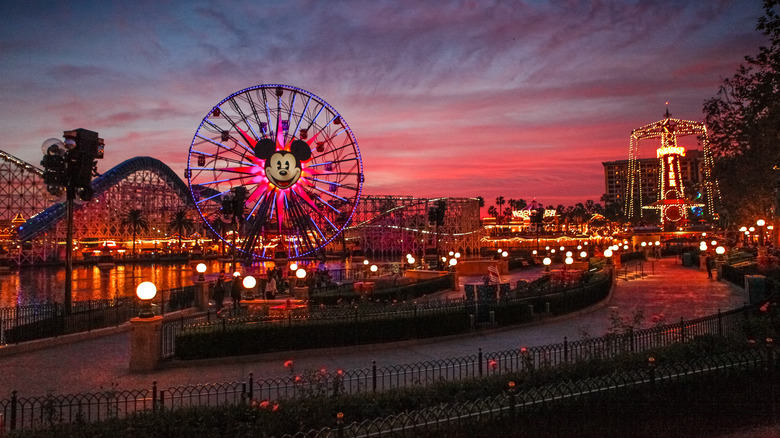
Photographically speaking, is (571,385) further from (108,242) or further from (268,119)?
(108,242)

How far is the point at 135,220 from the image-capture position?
296ft

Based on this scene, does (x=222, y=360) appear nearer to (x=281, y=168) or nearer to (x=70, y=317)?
(x=70, y=317)

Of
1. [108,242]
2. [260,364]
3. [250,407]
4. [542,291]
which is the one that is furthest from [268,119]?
[108,242]

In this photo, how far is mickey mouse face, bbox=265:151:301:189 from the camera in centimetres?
4272

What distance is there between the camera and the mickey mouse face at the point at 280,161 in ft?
140

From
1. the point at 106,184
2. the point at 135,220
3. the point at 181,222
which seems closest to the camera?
the point at 106,184

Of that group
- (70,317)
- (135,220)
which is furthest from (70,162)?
(135,220)

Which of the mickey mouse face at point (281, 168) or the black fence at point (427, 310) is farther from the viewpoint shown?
the mickey mouse face at point (281, 168)

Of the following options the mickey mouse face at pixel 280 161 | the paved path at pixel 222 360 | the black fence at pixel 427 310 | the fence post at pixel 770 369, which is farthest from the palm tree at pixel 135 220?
the fence post at pixel 770 369

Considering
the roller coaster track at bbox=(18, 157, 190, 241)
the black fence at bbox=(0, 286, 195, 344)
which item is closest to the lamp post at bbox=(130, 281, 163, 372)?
the black fence at bbox=(0, 286, 195, 344)

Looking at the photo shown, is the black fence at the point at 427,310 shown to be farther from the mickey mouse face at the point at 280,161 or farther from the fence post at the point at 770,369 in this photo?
the mickey mouse face at the point at 280,161

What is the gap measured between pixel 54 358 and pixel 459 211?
94.5m

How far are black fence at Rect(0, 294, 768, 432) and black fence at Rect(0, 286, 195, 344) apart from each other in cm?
460

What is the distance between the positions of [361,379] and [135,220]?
287 ft
